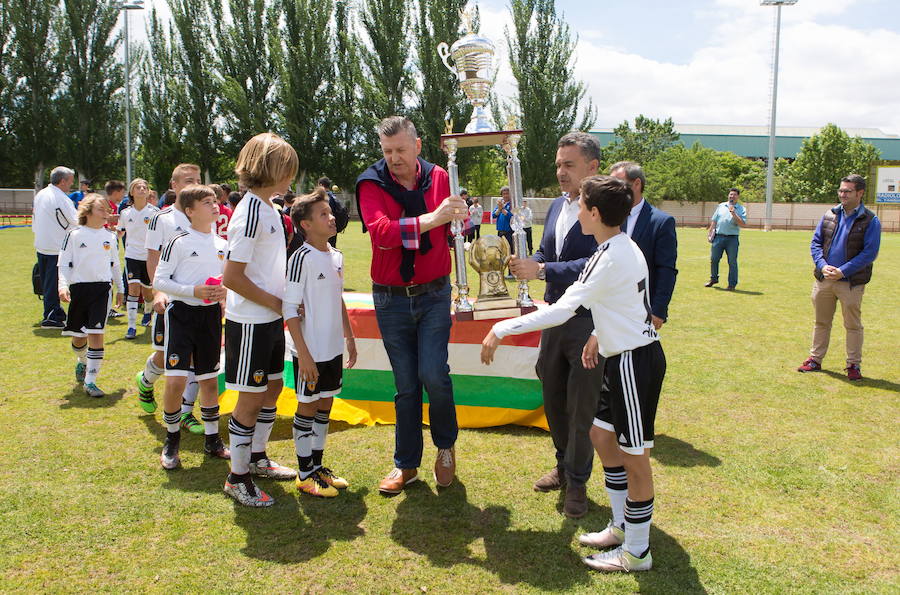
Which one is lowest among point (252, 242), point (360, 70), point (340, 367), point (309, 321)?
point (340, 367)

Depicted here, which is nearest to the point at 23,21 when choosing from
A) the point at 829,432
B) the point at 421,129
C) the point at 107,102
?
the point at 107,102

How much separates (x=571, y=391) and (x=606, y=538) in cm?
83

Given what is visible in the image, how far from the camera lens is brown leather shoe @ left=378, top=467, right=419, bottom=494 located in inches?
163

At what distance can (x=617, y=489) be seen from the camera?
348 centimetres

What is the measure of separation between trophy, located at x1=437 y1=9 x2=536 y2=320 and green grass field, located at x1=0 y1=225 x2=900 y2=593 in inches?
45.2

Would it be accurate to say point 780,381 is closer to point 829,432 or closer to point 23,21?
point 829,432

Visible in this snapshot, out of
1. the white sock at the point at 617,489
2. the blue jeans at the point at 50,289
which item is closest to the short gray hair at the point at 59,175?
the blue jeans at the point at 50,289

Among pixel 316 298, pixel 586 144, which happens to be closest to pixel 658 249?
pixel 586 144

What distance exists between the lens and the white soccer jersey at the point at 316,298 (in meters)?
3.86

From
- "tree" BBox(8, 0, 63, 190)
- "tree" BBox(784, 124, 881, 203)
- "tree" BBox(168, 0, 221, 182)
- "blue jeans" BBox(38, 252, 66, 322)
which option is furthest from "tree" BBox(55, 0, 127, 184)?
"tree" BBox(784, 124, 881, 203)

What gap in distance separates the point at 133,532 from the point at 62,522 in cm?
46

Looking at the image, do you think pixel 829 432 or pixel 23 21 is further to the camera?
pixel 23 21

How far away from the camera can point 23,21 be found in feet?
128

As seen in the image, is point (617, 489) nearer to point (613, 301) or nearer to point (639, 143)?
point (613, 301)
